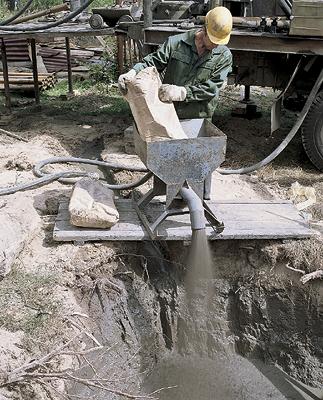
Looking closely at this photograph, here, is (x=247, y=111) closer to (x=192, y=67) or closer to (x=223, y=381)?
(x=192, y=67)

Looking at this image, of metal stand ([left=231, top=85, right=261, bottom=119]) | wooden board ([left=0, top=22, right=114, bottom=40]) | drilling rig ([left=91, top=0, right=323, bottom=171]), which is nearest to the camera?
drilling rig ([left=91, top=0, right=323, bottom=171])

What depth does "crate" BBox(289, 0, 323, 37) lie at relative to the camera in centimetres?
651

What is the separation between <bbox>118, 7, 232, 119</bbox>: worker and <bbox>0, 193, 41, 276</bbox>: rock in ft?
5.36

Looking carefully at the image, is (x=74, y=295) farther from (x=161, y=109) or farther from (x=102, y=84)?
(x=102, y=84)

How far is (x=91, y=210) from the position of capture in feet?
16.9

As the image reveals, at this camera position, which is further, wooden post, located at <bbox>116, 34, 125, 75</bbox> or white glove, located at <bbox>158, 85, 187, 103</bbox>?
wooden post, located at <bbox>116, 34, 125, 75</bbox>

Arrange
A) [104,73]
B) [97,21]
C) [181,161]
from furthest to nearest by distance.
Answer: [104,73], [97,21], [181,161]

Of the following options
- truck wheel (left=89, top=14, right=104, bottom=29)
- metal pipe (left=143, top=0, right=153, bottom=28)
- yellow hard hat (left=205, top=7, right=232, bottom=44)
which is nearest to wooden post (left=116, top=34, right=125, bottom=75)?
truck wheel (left=89, top=14, right=104, bottom=29)

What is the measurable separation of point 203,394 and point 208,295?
3.01 ft

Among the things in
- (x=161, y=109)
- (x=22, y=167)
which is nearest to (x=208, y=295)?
(x=161, y=109)

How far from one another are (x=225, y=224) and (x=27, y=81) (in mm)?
7480

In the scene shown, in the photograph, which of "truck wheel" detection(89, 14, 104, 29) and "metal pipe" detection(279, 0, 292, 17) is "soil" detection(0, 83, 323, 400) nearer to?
"metal pipe" detection(279, 0, 292, 17)

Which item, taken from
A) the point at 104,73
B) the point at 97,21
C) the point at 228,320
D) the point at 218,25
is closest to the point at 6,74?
the point at 97,21

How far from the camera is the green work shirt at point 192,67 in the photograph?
209 inches
